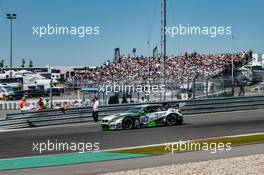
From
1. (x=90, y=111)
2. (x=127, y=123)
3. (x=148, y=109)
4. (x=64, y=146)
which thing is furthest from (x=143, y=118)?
(x=64, y=146)

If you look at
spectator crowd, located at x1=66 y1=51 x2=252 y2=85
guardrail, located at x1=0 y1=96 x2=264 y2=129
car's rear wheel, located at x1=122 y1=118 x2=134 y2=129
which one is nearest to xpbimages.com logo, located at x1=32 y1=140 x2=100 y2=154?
car's rear wheel, located at x1=122 y1=118 x2=134 y2=129

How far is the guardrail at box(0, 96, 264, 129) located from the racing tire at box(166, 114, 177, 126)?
199 inches

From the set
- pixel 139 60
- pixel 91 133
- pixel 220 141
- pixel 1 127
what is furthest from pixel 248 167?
pixel 139 60

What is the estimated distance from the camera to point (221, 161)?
10.9m

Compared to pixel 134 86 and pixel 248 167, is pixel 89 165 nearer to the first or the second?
pixel 248 167

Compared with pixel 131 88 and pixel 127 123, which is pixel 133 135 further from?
pixel 131 88

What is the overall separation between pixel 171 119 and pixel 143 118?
122 cm

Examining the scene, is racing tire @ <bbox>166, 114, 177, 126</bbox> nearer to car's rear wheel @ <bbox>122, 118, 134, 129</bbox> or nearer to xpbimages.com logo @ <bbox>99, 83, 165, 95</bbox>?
car's rear wheel @ <bbox>122, 118, 134, 129</bbox>

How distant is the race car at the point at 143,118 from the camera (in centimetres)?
1927

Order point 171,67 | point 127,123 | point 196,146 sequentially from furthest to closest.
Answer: point 171,67
point 127,123
point 196,146

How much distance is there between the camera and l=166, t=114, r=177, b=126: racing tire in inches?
789

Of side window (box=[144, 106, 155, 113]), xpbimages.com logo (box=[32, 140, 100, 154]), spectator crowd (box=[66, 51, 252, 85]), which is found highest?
spectator crowd (box=[66, 51, 252, 85])

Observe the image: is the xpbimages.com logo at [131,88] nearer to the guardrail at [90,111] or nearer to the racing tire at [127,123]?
the guardrail at [90,111]

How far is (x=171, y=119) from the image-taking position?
20.1 m
